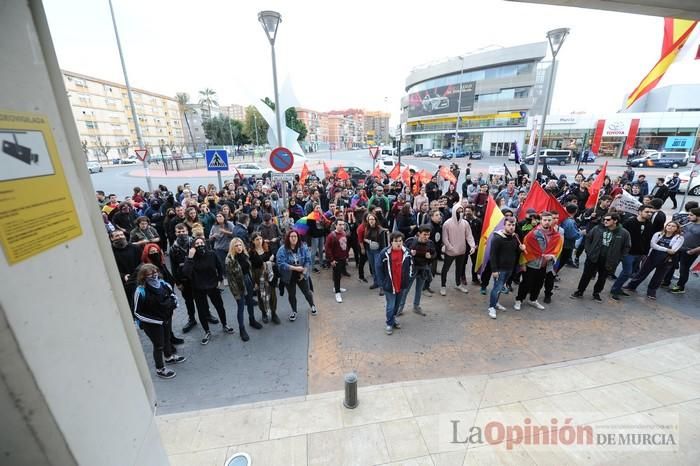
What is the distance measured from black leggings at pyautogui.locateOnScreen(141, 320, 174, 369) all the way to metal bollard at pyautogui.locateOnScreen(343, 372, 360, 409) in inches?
110

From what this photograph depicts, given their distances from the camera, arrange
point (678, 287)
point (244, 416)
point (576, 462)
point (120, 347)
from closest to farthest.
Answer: point (120, 347)
point (576, 462)
point (244, 416)
point (678, 287)

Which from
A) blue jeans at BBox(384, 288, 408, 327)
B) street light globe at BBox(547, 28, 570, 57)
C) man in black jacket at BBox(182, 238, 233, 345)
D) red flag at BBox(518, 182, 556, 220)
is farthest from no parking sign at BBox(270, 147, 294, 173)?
street light globe at BBox(547, 28, 570, 57)

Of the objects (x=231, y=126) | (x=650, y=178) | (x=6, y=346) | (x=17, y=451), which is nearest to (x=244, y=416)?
(x=17, y=451)

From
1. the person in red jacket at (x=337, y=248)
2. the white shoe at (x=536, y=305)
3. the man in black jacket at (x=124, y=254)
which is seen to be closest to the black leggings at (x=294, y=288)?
the person in red jacket at (x=337, y=248)

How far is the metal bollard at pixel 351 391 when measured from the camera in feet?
11.5

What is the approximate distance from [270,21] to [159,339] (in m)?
7.73

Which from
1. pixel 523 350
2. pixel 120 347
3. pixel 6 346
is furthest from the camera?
pixel 523 350

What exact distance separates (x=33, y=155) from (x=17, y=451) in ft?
3.94

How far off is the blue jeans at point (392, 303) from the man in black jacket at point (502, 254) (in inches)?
72.0

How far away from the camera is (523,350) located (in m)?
4.75

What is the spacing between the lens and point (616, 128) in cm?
3950

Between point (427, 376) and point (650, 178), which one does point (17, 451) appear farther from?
point (650, 178)

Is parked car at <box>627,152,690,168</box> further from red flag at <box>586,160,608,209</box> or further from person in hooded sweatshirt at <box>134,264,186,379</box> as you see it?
person in hooded sweatshirt at <box>134,264,186,379</box>

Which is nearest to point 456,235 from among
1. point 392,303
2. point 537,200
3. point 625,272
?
point 392,303
